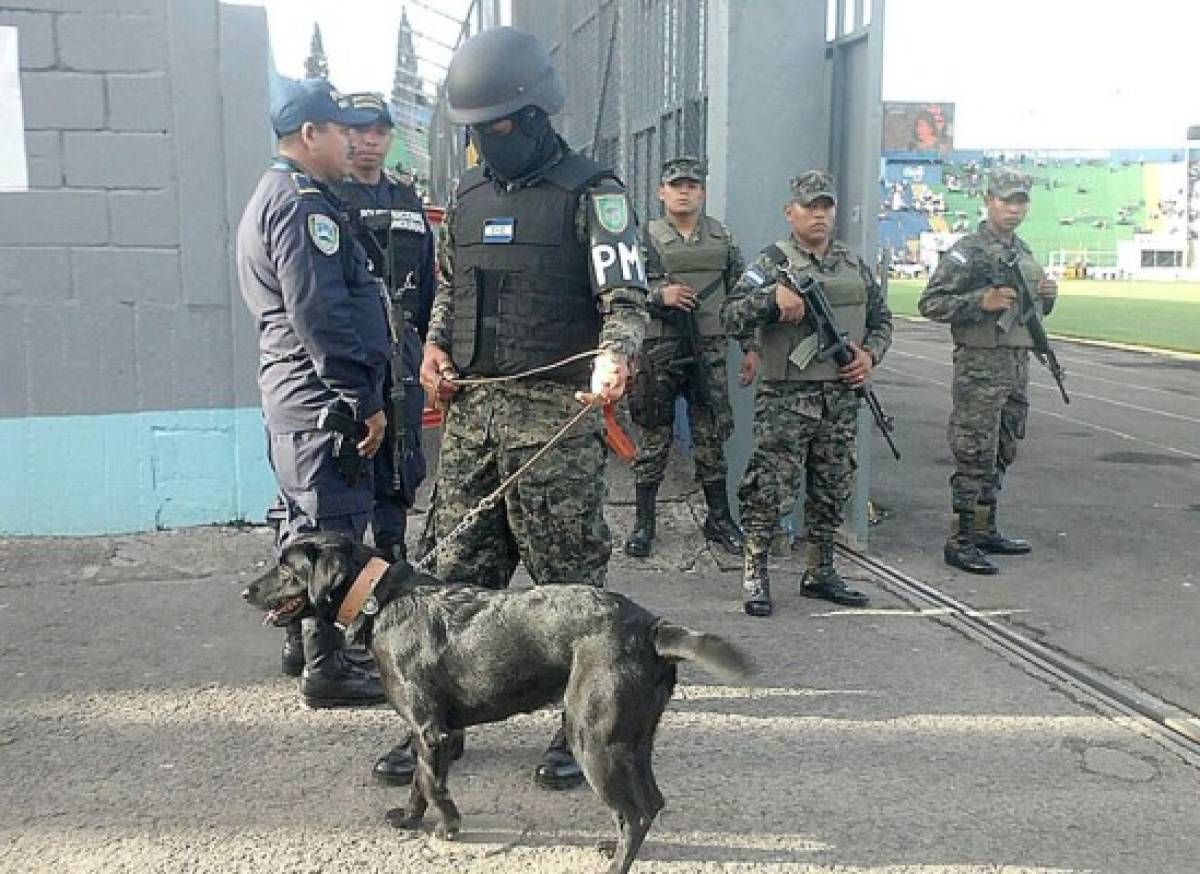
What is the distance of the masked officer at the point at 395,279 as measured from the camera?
4.29 meters

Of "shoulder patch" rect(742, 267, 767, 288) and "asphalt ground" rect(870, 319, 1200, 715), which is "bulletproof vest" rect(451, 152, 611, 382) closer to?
"shoulder patch" rect(742, 267, 767, 288)

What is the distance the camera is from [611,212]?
327 cm

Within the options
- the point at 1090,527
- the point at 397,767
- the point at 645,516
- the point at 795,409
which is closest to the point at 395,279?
the point at 795,409

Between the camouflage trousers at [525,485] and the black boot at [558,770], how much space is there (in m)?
0.49

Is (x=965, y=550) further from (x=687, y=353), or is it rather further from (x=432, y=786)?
(x=432, y=786)

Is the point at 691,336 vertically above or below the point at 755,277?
below

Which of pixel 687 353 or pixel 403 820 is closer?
pixel 403 820

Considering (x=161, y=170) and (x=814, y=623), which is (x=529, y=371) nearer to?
(x=814, y=623)

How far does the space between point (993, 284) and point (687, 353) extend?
1574 mm

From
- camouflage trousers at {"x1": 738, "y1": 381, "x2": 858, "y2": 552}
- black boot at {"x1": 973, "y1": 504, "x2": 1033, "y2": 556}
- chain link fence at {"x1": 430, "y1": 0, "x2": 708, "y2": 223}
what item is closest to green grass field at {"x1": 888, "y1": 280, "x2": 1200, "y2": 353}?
chain link fence at {"x1": 430, "y1": 0, "x2": 708, "y2": 223}

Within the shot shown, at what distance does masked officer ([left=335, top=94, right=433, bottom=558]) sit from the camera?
4285mm

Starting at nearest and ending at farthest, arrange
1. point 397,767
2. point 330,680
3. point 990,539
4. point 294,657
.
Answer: point 397,767, point 330,680, point 294,657, point 990,539

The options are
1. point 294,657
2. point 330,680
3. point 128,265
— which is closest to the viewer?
point 330,680

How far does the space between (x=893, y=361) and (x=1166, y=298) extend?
24.8 m
